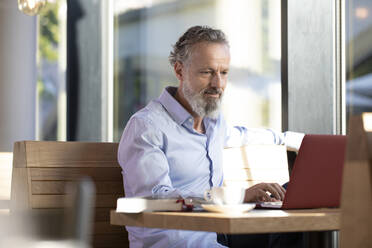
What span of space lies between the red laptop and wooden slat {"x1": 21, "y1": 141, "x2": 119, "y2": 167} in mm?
917

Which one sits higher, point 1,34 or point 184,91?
point 1,34

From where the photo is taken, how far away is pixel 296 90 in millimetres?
3125

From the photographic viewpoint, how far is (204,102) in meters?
2.48

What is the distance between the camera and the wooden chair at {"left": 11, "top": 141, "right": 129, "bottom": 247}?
7.73 ft

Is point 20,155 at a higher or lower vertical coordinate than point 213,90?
lower

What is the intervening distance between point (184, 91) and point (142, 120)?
0.29m

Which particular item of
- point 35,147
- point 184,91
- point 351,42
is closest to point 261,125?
point 351,42

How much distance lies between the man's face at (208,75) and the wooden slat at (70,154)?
373mm

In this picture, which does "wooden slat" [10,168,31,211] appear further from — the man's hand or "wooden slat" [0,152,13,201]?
the man's hand

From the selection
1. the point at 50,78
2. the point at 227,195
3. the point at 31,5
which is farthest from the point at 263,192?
the point at 50,78

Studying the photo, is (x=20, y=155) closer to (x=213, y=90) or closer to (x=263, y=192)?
(x=213, y=90)

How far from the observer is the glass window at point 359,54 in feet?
10.7

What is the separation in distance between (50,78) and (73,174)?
3.88m

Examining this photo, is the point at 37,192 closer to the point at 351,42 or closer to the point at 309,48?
the point at 309,48
